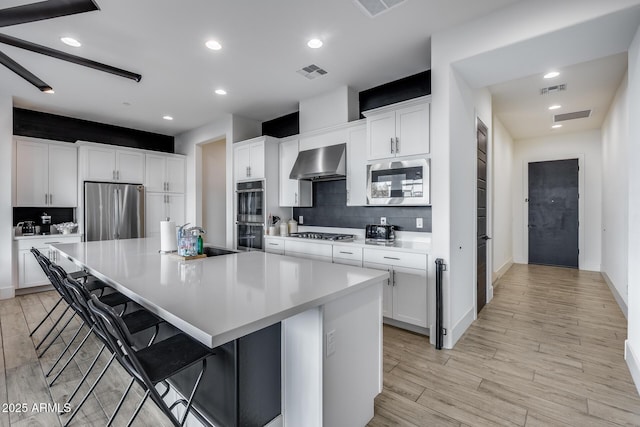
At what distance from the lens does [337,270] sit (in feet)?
6.53

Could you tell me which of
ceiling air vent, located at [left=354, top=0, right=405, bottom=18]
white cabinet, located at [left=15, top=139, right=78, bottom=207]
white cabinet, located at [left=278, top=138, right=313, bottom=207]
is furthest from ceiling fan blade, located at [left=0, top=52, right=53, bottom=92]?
ceiling air vent, located at [left=354, top=0, right=405, bottom=18]

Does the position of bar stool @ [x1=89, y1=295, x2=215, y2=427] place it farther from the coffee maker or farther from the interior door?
the coffee maker

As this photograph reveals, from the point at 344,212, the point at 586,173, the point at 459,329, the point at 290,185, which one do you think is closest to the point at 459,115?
the point at 344,212

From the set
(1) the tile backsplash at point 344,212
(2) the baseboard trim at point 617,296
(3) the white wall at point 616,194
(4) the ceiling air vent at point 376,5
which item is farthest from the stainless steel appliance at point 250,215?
(3) the white wall at point 616,194

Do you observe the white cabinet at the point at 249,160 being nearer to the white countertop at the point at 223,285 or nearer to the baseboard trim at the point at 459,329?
the white countertop at the point at 223,285

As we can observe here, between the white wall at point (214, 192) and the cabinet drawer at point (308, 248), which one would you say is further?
the white wall at point (214, 192)

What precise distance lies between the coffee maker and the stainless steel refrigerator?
66 centimetres

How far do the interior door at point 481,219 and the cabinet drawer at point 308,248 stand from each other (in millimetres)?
1803

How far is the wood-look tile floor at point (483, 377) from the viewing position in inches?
73.6

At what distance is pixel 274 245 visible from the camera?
4.46m

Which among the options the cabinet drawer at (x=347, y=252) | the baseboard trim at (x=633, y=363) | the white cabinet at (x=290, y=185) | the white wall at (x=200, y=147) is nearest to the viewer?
the baseboard trim at (x=633, y=363)

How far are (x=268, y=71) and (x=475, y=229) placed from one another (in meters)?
3.09

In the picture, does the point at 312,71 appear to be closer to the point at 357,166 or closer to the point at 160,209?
the point at 357,166

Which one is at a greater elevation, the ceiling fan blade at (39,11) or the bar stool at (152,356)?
the ceiling fan blade at (39,11)
